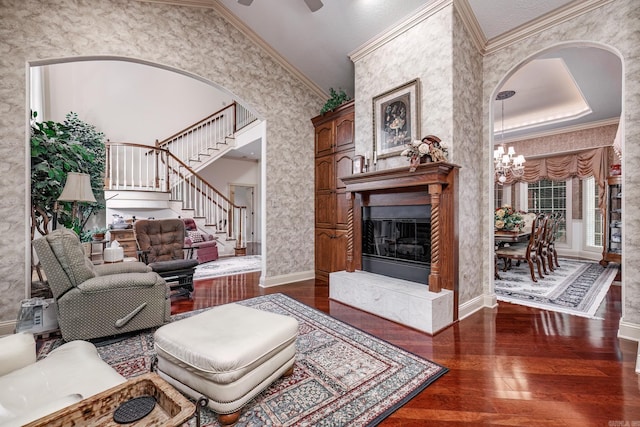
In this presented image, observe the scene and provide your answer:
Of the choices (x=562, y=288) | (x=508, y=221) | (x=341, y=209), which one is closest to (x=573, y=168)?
(x=508, y=221)

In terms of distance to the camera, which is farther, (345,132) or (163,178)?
(163,178)

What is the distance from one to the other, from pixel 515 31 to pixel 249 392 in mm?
4245

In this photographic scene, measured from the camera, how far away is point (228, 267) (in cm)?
593

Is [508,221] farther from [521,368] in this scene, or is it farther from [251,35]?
[251,35]

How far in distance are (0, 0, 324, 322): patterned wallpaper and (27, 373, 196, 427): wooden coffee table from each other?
2.85 m

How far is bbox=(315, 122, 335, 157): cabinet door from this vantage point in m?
4.64

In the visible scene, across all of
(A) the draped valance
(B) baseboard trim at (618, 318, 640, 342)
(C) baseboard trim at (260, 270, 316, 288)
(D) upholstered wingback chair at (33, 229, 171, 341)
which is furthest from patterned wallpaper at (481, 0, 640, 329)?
(A) the draped valance

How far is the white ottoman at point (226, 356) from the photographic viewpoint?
1500 mm

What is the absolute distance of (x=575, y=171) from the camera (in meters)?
6.46

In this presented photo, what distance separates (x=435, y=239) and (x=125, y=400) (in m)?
2.69

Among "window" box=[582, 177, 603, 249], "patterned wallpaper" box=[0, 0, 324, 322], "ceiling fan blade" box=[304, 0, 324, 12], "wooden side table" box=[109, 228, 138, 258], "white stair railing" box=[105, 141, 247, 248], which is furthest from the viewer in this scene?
"white stair railing" box=[105, 141, 247, 248]

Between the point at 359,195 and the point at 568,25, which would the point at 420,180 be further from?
the point at 568,25

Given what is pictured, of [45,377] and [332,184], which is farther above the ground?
[332,184]

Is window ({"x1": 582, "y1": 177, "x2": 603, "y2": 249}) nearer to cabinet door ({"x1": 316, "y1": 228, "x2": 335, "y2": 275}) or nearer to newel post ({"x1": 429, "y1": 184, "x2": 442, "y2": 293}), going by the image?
newel post ({"x1": 429, "y1": 184, "x2": 442, "y2": 293})
